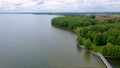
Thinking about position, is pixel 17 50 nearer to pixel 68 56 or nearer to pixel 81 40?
pixel 68 56

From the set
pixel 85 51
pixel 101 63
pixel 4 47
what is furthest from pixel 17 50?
pixel 101 63

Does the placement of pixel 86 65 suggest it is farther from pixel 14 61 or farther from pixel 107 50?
pixel 14 61

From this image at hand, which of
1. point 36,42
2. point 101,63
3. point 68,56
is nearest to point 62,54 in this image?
point 68,56

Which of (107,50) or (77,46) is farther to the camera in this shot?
(77,46)

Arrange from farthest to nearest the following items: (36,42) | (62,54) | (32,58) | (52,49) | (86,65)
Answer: (36,42)
(52,49)
(62,54)
(32,58)
(86,65)

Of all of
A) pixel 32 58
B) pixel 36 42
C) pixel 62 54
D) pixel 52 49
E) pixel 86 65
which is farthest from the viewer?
pixel 36 42

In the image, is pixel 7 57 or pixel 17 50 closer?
pixel 7 57

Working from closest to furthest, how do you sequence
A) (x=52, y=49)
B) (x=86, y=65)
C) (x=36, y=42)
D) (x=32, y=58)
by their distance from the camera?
(x=86, y=65)
(x=32, y=58)
(x=52, y=49)
(x=36, y=42)

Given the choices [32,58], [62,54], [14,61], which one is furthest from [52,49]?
[14,61]
